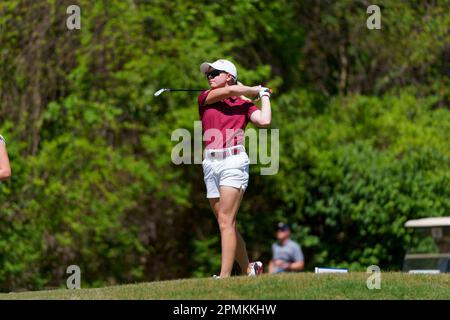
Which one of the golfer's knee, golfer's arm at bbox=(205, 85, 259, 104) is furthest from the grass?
golfer's arm at bbox=(205, 85, 259, 104)

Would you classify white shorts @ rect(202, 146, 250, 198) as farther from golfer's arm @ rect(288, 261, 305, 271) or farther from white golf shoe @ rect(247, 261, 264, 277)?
golfer's arm @ rect(288, 261, 305, 271)

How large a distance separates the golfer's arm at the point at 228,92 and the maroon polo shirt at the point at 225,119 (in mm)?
77

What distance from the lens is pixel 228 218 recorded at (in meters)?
11.2

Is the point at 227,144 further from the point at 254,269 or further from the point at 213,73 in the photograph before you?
the point at 254,269

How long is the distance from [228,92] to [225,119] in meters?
0.27

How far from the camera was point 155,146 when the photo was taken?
71.6 feet

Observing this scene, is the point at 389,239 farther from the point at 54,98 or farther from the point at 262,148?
the point at 54,98

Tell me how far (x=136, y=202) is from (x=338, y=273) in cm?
1149

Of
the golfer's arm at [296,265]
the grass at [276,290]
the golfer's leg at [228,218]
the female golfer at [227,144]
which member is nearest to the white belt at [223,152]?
the female golfer at [227,144]

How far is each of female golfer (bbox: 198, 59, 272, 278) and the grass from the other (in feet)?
1.79

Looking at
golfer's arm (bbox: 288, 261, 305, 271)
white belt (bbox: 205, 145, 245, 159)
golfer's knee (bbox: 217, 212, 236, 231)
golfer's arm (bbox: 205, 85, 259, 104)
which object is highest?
golfer's arm (bbox: 205, 85, 259, 104)

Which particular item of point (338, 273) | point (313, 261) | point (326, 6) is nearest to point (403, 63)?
point (326, 6)

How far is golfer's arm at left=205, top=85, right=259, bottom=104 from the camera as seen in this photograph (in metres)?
11.1

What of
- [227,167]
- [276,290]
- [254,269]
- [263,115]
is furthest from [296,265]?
[276,290]
